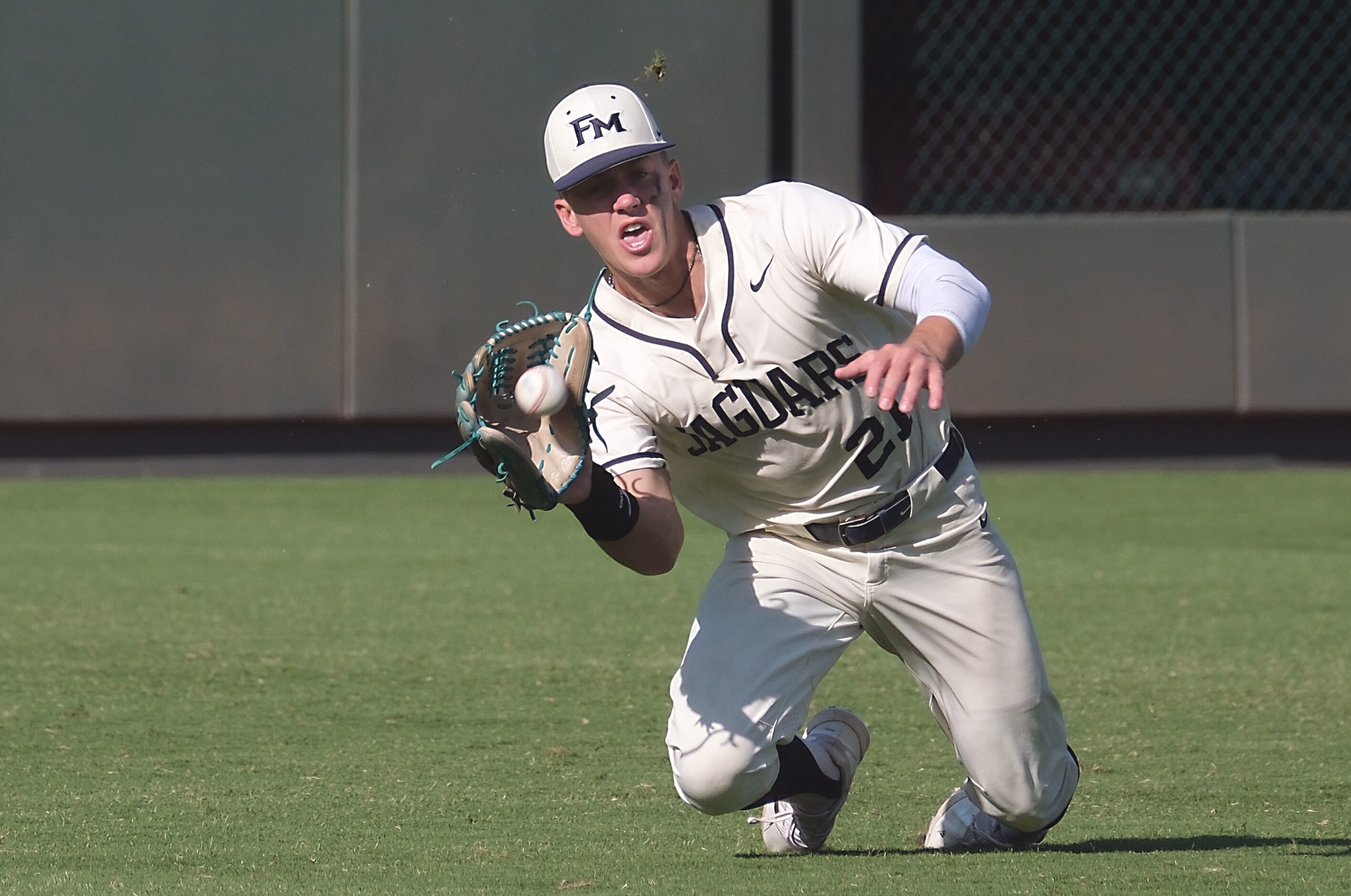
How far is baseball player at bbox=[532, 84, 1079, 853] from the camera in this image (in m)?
3.56

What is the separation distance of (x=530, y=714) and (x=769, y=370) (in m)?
1.48

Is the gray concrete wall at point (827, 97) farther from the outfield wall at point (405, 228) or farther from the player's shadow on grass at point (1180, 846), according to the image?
the player's shadow on grass at point (1180, 846)

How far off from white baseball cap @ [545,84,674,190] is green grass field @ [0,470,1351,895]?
132 centimetres

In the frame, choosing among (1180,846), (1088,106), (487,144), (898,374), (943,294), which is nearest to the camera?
(898,374)

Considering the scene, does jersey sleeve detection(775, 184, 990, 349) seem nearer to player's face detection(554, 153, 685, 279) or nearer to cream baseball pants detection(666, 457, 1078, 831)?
player's face detection(554, 153, 685, 279)

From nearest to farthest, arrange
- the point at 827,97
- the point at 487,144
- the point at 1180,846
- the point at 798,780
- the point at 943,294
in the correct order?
the point at 943,294, the point at 1180,846, the point at 798,780, the point at 487,144, the point at 827,97

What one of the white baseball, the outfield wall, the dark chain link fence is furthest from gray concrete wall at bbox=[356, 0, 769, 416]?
the white baseball

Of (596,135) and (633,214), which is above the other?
(596,135)

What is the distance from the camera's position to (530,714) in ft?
15.4

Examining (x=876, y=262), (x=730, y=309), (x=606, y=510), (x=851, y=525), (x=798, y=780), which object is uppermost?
(x=876, y=262)

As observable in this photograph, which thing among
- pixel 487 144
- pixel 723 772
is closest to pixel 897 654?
pixel 723 772

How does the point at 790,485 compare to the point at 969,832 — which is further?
the point at 790,485

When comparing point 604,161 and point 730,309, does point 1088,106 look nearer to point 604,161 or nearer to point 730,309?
point 730,309

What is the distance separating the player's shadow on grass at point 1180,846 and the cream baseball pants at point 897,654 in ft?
0.34
